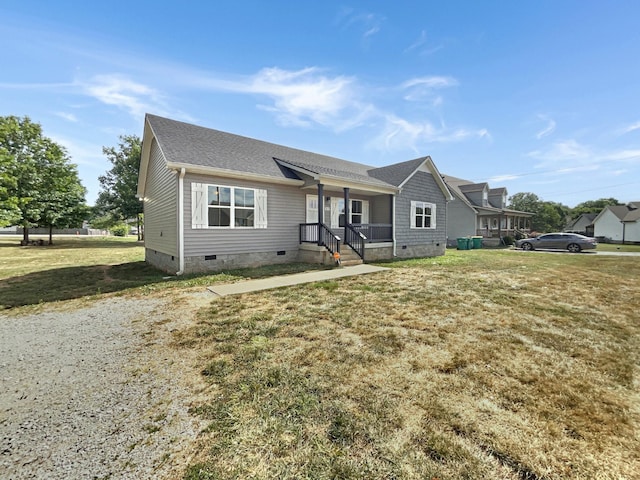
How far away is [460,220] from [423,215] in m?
12.3

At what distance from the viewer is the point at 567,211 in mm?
59750

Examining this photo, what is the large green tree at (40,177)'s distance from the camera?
68.3 ft

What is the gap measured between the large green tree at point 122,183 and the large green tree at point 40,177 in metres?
3.40

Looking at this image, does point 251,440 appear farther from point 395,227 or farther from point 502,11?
point 502,11

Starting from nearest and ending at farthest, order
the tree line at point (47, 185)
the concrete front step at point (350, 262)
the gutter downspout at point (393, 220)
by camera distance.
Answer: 1. the concrete front step at point (350, 262)
2. the gutter downspout at point (393, 220)
3. the tree line at point (47, 185)

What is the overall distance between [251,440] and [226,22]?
538 inches

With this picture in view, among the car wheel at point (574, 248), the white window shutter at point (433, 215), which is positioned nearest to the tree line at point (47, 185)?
the white window shutter at point (433, 215)

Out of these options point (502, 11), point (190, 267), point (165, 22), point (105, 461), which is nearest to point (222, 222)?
point (190, 267)

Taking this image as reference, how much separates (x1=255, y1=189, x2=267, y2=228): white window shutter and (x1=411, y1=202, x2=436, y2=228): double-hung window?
8.23 meters

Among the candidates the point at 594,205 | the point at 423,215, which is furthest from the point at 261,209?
the point at 594,205

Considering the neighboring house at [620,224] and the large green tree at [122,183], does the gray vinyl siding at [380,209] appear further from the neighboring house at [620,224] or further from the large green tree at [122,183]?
the neighboring house at [620,224]

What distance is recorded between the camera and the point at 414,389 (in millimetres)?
2576

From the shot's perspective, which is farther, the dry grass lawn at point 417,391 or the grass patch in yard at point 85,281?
the grass patch in yard at point 85,281

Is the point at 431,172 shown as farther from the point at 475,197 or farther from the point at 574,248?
the point at 475,197
